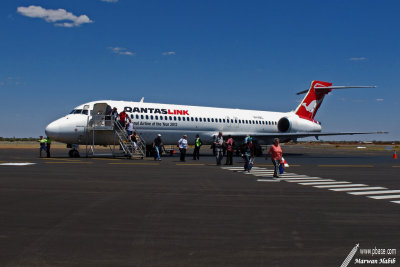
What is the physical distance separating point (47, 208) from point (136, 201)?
6.30ft

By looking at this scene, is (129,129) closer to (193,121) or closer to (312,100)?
(193,121)

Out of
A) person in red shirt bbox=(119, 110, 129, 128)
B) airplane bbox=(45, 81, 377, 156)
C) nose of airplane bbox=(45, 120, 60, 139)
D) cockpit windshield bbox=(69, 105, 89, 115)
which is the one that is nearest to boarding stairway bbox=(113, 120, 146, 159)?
person in red shirt bbox=(119, 110, 129, 128)

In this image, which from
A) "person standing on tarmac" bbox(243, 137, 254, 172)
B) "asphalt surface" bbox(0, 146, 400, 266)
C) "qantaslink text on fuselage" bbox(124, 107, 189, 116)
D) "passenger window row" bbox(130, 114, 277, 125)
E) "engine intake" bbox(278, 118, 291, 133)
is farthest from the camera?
"engine intake" bbox(278, 118, 291, 133)

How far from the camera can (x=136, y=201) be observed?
9.40 metres

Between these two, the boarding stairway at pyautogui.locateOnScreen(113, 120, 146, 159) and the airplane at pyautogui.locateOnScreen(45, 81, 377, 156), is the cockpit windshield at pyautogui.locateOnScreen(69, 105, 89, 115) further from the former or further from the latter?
the boarding stairway at pyautogui.locateOnScreen(113, 120, 146, 159)

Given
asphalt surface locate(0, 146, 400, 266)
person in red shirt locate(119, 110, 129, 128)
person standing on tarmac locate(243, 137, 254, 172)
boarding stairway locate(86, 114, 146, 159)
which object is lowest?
asphalt surface locate(0, 146, 400, 266)

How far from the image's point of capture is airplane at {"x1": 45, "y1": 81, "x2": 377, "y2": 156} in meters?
27.1

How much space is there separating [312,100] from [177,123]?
17.5 meters

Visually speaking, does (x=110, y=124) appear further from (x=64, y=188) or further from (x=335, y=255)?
(x=335, y=255)

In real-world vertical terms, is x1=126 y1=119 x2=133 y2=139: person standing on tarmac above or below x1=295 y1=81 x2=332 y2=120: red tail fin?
below

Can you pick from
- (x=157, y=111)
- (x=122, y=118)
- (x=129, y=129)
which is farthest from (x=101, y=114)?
(x=157, y=111)

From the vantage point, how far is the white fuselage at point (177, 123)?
26797mm

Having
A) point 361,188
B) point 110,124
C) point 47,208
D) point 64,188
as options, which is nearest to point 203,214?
point 47,208

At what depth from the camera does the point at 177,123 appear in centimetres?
3155
